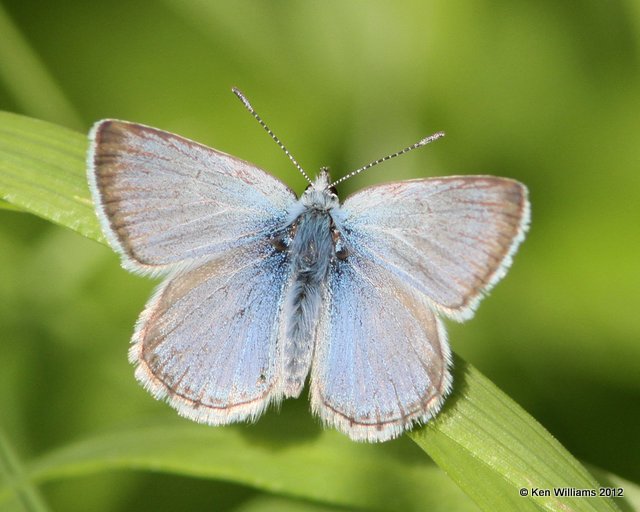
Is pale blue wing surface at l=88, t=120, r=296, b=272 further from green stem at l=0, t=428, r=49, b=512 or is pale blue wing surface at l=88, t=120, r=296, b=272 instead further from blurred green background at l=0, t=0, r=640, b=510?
blurred green background at l=0, t=0, r=640, b=510

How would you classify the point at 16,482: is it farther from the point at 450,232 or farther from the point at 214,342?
the point at 450,232

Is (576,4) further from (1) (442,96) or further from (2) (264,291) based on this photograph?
(2) (264,291)

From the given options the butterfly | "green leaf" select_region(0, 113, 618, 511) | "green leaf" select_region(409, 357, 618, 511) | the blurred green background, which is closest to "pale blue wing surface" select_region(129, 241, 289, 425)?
the butterfly

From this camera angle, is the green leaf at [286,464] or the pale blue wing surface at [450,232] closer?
the pale blue wing surface at [450,232]

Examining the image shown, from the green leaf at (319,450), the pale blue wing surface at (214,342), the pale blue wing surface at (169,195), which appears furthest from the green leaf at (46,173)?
the pale blue wing surface at (214,342)

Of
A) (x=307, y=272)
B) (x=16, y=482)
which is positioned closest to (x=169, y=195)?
(x=307, y=272)

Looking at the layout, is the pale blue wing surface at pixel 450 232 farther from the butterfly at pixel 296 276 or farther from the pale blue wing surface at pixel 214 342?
the pale blue wing surface at pixel 214 342
